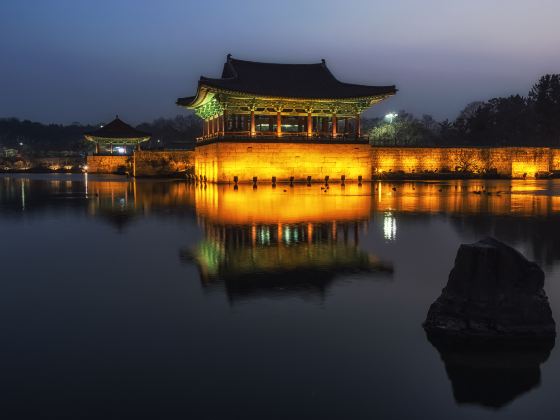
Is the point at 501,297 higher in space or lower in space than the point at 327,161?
lower

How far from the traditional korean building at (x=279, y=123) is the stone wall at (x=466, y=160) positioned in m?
5.36

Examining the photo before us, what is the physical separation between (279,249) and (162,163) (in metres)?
43.7

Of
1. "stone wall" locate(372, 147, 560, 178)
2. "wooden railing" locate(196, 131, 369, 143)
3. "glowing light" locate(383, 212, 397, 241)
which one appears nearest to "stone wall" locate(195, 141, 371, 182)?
"wooden railing" locate(196, 131, 369, 143)

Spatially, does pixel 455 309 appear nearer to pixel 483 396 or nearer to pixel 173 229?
pixel 483 396

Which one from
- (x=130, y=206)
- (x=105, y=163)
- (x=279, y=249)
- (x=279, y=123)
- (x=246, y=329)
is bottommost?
(x=246, y=329)

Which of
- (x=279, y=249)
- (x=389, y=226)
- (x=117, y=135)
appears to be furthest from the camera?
(x=117, y=135)

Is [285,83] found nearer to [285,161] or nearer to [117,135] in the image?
[285,161]

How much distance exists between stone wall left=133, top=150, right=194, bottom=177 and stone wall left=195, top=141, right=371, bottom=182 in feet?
38.2

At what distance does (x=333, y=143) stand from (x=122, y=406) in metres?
36.9

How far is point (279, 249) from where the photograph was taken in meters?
11.8

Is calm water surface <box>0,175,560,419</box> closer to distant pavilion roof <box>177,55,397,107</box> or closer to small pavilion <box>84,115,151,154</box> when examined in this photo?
distant pavilion roof <box>177,55,397,107</box>

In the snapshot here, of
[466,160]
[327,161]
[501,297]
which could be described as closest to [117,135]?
[327,161]

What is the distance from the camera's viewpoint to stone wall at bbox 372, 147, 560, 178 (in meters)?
47.1

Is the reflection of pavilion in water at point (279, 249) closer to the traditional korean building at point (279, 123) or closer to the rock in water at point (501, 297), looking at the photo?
the rock in water at point (501, 297)
